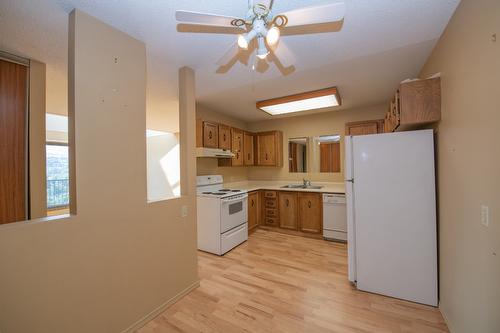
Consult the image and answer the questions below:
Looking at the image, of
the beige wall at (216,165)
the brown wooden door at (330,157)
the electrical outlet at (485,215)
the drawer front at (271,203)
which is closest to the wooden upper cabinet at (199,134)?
the beige wall at (216,165)

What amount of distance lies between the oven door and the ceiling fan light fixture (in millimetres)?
1642

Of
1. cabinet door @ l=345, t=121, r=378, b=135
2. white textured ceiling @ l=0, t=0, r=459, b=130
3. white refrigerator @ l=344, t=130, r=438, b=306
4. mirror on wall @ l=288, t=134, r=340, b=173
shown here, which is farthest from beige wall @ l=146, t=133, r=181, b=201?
white refrigerator @ l=344, t=130, r=438, b=306

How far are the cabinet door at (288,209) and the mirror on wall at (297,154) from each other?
2.89ft

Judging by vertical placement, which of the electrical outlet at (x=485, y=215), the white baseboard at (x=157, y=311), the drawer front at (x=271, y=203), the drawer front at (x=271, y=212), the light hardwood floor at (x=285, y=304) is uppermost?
the electrical outlet at (x=485, y=215)

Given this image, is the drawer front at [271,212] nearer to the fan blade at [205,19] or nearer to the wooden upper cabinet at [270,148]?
the wooden upper cabinet at [270,148]

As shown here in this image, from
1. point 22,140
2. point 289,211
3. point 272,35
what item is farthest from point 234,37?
point 289,211

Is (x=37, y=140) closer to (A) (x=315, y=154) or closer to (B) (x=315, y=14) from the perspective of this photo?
(B) (x=315, y=14)

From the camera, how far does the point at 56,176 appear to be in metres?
4.81

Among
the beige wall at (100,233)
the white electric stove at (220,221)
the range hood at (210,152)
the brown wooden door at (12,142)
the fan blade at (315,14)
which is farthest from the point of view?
the range hood at (210,152)

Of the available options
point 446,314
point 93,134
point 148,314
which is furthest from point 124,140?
point 446,314

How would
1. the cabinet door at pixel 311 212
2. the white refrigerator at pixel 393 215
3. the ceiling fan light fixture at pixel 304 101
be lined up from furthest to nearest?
the cabinet door at pixel 311 212
the ceiling fan light fixture at pixel 304 101
the white refrigerator at pixel 393 215

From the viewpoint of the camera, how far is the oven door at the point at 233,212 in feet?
10.2

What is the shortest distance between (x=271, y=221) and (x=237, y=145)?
5.75 ft

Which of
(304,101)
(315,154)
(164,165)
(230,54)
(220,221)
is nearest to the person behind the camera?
Result: (230,54)
